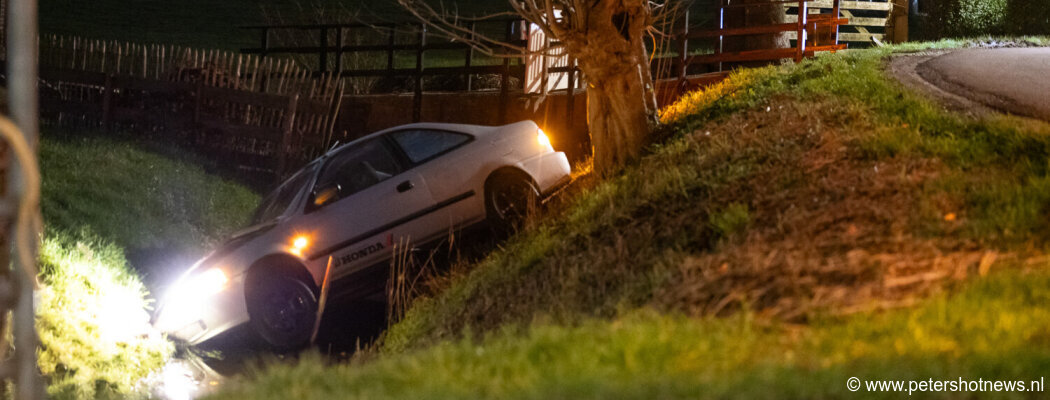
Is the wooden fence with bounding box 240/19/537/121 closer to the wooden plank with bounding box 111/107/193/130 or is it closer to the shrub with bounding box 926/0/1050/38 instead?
the wooden plank with bounding box 111/107/193/130

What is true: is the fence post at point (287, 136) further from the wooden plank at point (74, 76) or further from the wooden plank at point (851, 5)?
the wooden plank at point (851, 5)

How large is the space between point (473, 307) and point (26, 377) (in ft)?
13.2

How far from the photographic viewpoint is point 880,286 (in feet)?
19.3

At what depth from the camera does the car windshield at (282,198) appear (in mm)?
10172

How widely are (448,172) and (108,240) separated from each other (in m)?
5.01

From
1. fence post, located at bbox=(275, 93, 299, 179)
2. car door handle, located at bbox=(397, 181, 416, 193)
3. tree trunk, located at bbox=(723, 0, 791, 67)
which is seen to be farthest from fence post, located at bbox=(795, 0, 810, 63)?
car door handle, located at bbox=(397, 181, 416, 193)

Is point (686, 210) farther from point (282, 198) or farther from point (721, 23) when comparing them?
point (721, 23)

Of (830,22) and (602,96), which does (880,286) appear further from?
(830,22)

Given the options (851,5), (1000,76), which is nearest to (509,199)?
(1000,76)

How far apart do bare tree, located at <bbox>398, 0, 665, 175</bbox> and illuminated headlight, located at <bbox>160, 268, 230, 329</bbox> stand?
352 centimetres

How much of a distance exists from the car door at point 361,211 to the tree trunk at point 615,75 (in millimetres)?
2345

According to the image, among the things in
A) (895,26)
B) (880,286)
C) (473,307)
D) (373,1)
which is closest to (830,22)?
(895,26)

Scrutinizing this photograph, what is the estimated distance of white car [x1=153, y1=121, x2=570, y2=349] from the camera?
31.2ft

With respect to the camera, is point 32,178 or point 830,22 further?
point 830,22
